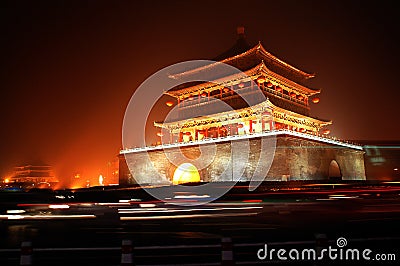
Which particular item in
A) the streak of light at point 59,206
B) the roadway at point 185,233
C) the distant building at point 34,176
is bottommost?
the roadway at point 185,233

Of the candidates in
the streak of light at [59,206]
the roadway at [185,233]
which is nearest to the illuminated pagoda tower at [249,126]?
the roadway at [185,233]

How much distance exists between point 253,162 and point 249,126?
149 inches

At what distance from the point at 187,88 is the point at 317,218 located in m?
23.0

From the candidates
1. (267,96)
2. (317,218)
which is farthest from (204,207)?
(267,96)

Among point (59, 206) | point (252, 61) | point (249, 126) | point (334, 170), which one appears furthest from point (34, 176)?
point (334, 170)

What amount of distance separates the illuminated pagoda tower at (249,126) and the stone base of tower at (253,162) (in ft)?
0.24

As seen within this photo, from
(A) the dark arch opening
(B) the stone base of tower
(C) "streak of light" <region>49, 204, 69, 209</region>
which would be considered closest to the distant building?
(B) the stone base of tower

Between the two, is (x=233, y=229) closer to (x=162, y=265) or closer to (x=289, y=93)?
(x=162, y=265)

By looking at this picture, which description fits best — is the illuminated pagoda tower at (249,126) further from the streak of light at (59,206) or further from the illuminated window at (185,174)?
the streak of light at (59,206)

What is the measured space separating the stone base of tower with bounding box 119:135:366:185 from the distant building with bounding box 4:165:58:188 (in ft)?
130

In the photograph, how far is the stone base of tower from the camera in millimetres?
25109

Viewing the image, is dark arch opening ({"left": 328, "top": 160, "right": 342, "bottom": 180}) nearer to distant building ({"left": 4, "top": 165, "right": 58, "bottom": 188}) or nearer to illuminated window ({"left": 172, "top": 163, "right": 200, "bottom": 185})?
illuminated window ({"left": 172, "top": 163, "right": 200, "bottom": 185})

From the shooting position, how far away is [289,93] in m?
32.1

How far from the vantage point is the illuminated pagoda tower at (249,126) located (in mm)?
25888
